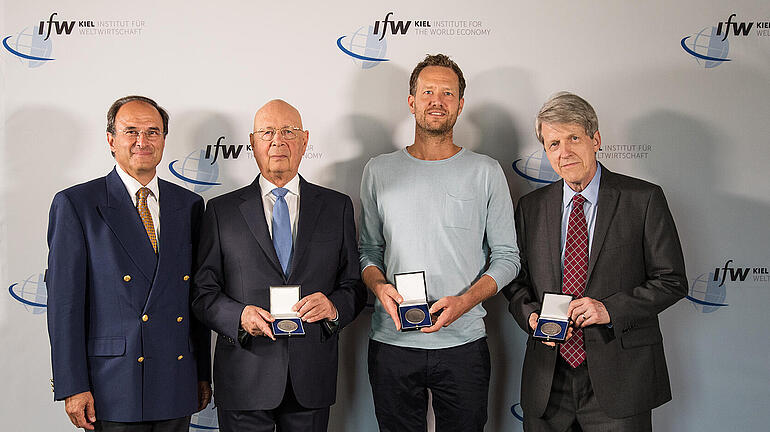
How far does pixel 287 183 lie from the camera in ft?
7.54

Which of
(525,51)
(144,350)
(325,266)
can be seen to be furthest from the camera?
(525,51)

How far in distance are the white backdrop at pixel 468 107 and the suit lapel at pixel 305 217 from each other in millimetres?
582

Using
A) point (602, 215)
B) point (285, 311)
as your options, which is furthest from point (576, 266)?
point (285, 311)

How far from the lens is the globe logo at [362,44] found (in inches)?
112

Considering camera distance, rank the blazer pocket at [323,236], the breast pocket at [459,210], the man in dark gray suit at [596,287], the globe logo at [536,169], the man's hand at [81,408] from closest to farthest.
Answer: the man's hand at [81,408] < the man in dark gray suit at [596,287] < the blazer pocket at [323,236] < the breast pocket at [459,210] < the globe logo at [536,169]

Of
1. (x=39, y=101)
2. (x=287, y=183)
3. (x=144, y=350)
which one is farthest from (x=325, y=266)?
(x=39, y=101)

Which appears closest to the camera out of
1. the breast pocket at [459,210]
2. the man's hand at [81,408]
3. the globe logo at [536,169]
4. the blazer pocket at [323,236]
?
the man's hand at [81,408]

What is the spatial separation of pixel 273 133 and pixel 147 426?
3.69 ft

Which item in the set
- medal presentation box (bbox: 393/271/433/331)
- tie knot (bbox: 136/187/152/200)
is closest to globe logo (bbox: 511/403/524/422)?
medal presentation box (bbox: 393/271/433/331)

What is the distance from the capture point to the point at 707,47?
112 inches

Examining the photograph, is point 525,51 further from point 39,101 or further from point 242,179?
point 39,101

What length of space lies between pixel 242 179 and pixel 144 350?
1.04 metres

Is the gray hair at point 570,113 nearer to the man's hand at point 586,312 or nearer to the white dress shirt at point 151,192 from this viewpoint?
the man's hand at point 586,312

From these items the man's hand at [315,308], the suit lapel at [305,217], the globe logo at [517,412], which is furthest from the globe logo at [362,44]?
the globe logo at [517,412]
